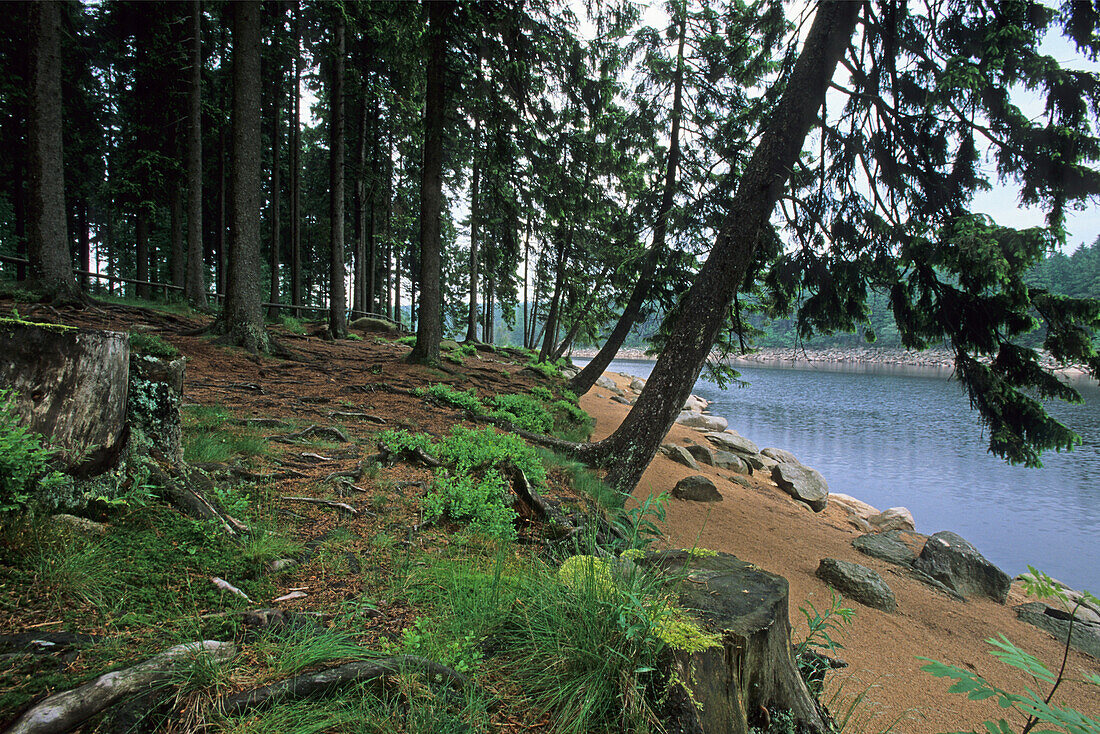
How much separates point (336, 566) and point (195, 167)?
52.7ft

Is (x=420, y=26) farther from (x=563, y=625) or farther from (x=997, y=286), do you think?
(x=563, y=625)

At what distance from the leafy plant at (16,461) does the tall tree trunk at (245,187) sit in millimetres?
7037

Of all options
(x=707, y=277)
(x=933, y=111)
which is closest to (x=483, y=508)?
(x=707, y=277)

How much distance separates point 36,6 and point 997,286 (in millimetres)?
14894

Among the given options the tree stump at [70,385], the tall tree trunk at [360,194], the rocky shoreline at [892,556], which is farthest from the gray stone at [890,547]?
the tall tree trunk at [360,194]

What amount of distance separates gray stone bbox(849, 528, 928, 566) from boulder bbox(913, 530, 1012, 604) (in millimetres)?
242

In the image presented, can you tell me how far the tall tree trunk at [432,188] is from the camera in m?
9.67

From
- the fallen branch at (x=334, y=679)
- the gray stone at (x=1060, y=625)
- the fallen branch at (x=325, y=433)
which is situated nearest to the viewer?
the fallen branch at (x=334, y=679)

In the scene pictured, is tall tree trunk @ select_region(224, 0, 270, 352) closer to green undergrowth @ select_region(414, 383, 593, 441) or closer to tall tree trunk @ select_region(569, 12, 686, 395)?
green undergrowth @ select_region(414, 383, 593, 441)

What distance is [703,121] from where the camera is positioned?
38.0 ft

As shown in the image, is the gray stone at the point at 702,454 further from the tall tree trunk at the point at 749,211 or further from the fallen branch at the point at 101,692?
the fallen branch at the point at 101,692

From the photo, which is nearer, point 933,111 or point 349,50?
point 933,111

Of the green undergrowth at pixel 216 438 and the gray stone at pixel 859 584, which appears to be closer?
the green undergrowth at pixel 216 438

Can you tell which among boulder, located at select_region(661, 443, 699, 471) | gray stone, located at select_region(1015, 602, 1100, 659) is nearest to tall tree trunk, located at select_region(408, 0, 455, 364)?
boulder, located at select_region(661, 443, 699, 471)
